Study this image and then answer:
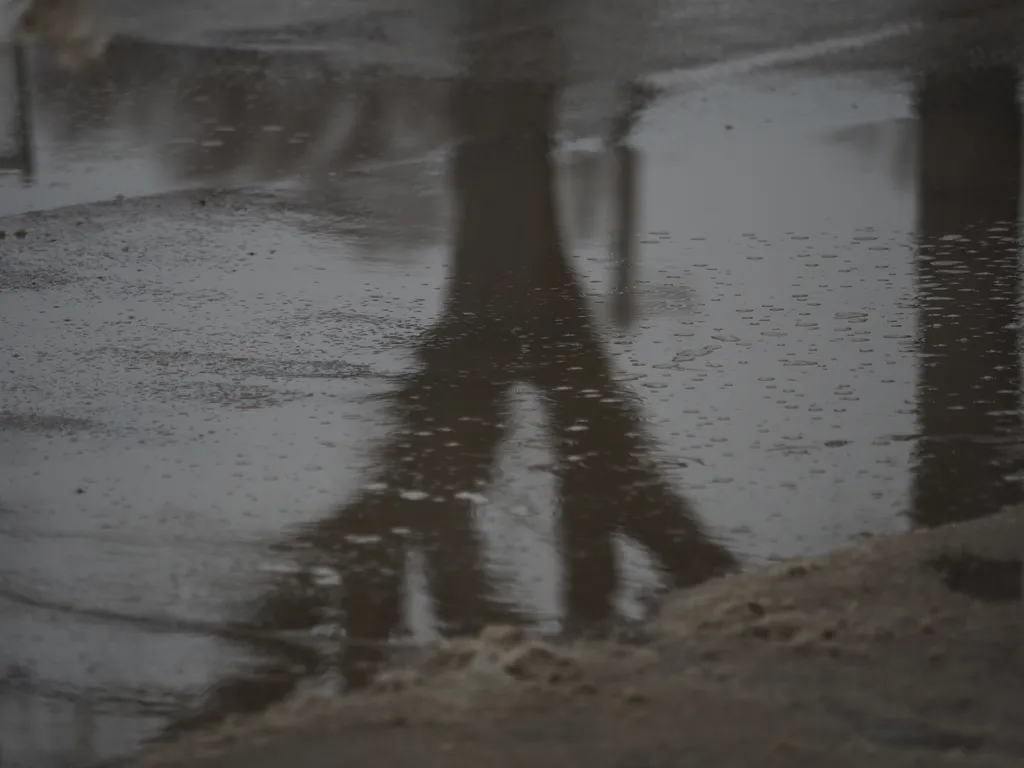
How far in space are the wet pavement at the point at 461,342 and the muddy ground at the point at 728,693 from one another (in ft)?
0.47

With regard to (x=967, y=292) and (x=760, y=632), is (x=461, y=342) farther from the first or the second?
(x=760, y=632)

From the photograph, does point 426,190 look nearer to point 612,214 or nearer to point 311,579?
point 612,214

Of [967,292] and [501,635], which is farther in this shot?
[967,292]

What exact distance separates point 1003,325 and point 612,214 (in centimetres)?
176

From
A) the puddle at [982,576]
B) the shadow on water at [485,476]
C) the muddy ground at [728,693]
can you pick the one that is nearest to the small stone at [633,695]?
the muddy ground at [728,693]

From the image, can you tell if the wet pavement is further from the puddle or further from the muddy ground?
the puddle

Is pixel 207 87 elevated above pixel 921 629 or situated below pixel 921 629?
above

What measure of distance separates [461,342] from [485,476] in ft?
3.28

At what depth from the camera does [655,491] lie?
12.7 ft

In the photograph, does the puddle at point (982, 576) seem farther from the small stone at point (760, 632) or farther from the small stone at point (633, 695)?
the small stone at point (633, 695)

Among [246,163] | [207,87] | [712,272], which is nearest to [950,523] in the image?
[712,272]

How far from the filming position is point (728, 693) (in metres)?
2.95

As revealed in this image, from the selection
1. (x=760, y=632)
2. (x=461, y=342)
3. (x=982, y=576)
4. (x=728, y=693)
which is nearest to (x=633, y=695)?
(x=728, y=693)

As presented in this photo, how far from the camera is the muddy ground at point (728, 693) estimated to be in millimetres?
2766
